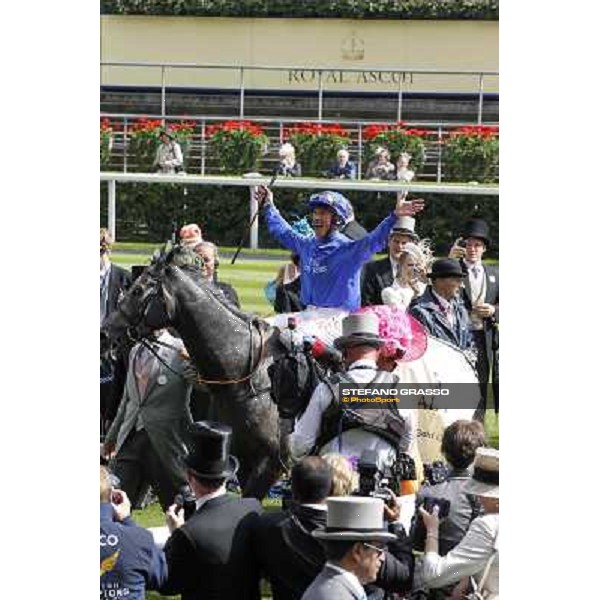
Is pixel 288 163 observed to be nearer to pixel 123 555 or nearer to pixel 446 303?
pixel 446 303

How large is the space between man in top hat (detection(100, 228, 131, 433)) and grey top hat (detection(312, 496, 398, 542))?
230 centimetres

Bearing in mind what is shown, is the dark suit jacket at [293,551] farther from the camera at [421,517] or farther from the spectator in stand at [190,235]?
the spectator in stand at [190,235]

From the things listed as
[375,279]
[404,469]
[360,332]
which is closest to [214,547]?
[404,469]

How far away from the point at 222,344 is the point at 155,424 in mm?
488

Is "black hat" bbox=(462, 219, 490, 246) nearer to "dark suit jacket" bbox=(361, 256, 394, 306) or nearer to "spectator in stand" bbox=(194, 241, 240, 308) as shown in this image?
"dark suit jacket" bbox=(361, 256, 394, 306)

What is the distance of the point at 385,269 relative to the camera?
9.28 meters

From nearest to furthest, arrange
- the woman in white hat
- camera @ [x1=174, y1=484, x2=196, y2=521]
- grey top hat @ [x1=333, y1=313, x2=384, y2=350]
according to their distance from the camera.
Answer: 1. the woman in white hat
2. camera @ [x1=174, y1=484, x2=196, y2=521]
3. grey top hat @ [x1=333, y1=313, x2=384, y2=350]

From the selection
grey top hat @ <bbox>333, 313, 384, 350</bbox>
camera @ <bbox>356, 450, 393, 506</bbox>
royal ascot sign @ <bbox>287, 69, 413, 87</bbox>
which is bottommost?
camera @ <bbox>356, 450, 393, 506</bbox>

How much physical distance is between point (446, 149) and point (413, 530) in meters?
1.89

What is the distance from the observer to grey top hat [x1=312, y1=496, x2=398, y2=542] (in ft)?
20.0

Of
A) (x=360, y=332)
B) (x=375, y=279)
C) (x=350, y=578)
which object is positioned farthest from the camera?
(x=375, y=279)

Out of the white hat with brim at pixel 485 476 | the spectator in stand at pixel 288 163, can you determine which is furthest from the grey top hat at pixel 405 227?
the white hat with brim at pixel 485 476

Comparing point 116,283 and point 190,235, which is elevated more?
point 190,235

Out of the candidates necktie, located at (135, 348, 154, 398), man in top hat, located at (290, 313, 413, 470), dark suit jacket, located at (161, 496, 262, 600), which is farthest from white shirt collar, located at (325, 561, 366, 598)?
necktie, located at (135, 348, 154, 398)
